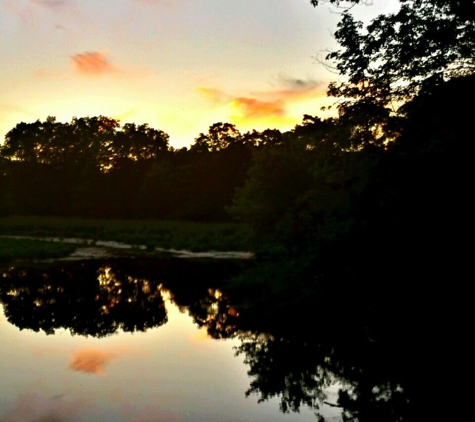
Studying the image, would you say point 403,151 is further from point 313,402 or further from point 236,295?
point 236,295

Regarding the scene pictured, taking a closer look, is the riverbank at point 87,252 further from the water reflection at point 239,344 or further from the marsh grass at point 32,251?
the water reflection at point 239,344

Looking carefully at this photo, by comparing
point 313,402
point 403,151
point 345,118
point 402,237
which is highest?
point 345,118

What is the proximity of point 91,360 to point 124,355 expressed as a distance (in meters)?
0.96

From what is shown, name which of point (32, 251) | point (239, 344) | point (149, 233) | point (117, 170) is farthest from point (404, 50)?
point (117, 170)

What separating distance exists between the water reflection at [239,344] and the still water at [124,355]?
0.07 metres

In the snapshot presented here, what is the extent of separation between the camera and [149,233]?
64.4 meters

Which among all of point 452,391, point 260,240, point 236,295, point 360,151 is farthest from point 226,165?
point 452,391

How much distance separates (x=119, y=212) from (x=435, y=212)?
86.8 m

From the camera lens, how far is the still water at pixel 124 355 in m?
12.2

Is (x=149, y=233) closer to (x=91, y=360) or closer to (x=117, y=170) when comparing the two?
(x=117, y=170)

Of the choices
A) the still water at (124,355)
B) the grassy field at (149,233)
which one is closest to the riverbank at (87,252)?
the grassy field at (149,233)

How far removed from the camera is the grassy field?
166 feet

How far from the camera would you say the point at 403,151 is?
14.5 metres

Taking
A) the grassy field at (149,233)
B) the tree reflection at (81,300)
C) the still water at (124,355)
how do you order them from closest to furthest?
the still water at (124,355) < the tree reflection at (81,300) < the grassy field at (149,233)
